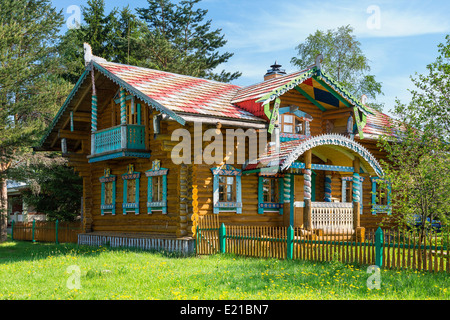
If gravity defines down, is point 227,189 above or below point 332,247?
above

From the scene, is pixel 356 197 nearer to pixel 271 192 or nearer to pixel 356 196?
pixel 356 196

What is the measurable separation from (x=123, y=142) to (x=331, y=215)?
26.5 feet

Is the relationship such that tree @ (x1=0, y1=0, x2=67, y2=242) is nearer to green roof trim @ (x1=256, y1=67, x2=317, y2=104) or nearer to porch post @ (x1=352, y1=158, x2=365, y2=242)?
green roof trim @ (x1=256, y1=67, x2=317, y2=104)

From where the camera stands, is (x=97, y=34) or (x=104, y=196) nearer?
(x=104, y=196)

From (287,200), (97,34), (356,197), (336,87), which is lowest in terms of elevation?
(287,200)

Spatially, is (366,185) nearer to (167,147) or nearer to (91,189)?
(167,147)

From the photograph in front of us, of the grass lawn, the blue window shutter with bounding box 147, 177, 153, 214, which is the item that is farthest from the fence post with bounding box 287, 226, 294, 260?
the blue window shutter with bounding box 147, 177, 153, 214

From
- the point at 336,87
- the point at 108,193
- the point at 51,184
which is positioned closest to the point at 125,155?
the point at 108,193

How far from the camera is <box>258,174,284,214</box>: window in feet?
66.0

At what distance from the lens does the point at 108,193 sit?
23469 millimetres

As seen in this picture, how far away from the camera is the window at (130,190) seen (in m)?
21.0

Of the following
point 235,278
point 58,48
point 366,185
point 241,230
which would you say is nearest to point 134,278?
point 235,278

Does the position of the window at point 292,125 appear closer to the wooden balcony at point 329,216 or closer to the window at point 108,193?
the wooden balcony at point 329,216

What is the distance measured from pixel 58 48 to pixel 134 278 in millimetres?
22842
